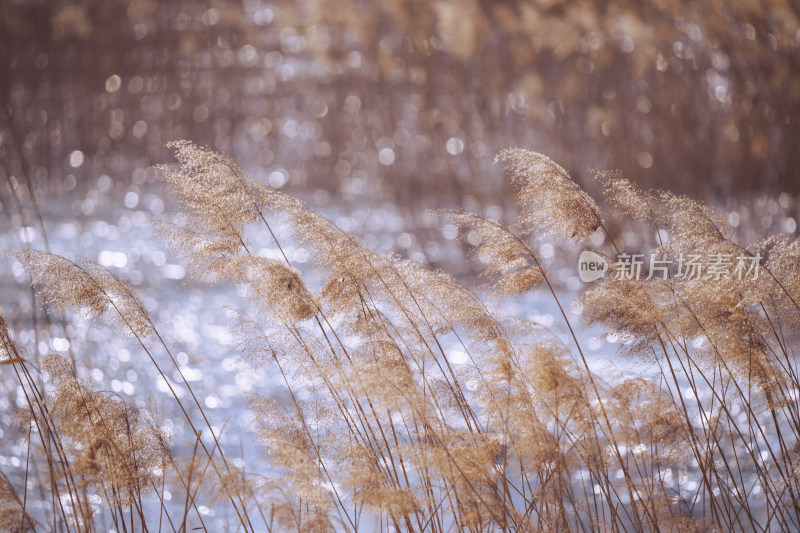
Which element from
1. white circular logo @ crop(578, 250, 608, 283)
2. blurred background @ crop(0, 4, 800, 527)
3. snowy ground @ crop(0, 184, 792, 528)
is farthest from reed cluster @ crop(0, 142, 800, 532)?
blurred background @ crop(0, 4, 800, 527)

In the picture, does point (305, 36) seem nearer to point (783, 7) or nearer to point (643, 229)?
point (643, 229)

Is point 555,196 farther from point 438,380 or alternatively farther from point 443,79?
point 443,79

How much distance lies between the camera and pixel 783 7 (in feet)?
7.59

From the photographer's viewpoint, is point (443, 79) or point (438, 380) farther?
point (443, 79)

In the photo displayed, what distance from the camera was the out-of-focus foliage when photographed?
7.66ft

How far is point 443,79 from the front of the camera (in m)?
2.38

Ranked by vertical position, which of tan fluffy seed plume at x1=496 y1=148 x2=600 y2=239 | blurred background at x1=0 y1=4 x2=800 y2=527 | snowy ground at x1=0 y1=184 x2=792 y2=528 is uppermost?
blurred background at x1=0 y1=4 x2=800 y2=527

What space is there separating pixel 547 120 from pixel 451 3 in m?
0.63

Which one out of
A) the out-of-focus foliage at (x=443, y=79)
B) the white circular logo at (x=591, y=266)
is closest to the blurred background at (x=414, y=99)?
the out-of-focus foliage at (x=443, y=79)

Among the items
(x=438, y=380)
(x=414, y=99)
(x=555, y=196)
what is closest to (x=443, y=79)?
(x=414, y=99)

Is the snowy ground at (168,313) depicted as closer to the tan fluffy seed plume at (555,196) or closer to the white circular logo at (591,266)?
the white circular logo at (591,266)

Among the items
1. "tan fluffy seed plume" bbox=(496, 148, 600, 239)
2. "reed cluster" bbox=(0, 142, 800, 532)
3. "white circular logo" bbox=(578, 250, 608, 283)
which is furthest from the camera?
"white circular logo" bbox=(578, 250, 608, 283)

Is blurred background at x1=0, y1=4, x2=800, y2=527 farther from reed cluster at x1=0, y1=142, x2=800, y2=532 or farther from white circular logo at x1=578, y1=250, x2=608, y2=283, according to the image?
reed cluster at x1=0, y1=142, x2=800, y2=532

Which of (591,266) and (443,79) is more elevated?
(443,79)
